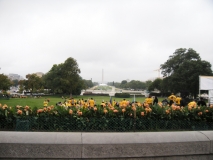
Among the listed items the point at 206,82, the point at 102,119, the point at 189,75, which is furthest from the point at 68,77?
the point at 102,119

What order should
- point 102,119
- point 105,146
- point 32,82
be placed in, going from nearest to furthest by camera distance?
1. point 105,146
2. point 102,119
3. point 32,82

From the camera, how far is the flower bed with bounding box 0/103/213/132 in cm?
632

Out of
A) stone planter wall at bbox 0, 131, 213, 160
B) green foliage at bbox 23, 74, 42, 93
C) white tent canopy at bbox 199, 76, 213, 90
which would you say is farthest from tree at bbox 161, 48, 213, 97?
stone planter wall at bbox 0, 131, 213, 160

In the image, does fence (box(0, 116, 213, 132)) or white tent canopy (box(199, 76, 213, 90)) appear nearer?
fence (box(0, 116, 213, 132))

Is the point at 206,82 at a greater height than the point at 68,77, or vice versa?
the point at 68,77

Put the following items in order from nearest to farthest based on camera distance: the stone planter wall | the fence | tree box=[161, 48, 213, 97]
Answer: the stone planter wall
the fence
tree box=[161, 48, 213, 97]

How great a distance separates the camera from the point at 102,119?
6434 millimetres

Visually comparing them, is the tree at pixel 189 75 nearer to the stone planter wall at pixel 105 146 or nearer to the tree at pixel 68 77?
the tree at pixel 68 77

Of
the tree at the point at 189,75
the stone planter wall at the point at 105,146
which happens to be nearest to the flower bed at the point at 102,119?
the stone planter wall at the point at 105,146

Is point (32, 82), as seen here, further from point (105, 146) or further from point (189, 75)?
point (105, 146)

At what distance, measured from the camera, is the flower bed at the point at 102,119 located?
632cm

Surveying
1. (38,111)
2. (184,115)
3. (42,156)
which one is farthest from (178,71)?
(42,156)

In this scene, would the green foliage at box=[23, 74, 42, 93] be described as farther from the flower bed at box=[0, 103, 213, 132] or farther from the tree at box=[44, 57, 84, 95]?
the flower bed at box=[0, 103, 213, 132]

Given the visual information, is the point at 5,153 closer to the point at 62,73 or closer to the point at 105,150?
the point at 105,150
